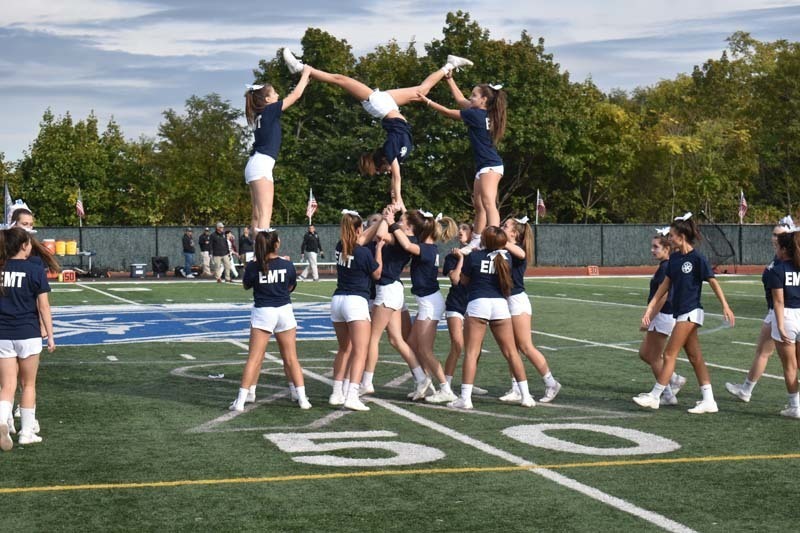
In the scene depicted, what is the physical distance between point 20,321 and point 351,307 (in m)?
3.17

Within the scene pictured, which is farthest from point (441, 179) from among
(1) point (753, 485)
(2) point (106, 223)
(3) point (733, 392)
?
(1) point (753, 485)

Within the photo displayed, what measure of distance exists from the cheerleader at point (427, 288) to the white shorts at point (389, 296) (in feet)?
0.80

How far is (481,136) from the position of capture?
480 inches

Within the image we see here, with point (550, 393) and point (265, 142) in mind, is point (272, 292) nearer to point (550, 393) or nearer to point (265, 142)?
point (265, 142)

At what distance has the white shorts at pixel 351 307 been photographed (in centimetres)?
1085

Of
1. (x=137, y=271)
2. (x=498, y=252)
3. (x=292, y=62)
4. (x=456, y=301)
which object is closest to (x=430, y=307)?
(x=456, y=301)

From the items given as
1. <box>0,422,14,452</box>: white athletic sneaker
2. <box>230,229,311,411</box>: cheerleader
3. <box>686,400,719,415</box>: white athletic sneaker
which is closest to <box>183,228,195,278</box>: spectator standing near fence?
<box>230,229,311,411</box>: cheerleader

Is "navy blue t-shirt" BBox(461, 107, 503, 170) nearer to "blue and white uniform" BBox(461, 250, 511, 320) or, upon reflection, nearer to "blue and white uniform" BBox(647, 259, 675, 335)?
"blue and white uniform" BBox(461, 250, 511, 320)

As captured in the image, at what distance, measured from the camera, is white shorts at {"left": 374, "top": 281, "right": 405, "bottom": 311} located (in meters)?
11.3

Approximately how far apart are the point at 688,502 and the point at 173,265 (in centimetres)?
4520

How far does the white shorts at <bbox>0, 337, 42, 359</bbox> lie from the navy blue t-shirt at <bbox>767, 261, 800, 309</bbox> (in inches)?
257

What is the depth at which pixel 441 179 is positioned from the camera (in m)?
60.8

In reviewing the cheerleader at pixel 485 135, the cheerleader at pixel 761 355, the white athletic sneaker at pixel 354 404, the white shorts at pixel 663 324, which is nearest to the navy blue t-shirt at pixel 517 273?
the cheerleader at pixel 485 135

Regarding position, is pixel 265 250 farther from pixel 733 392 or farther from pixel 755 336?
pixel 755 336
